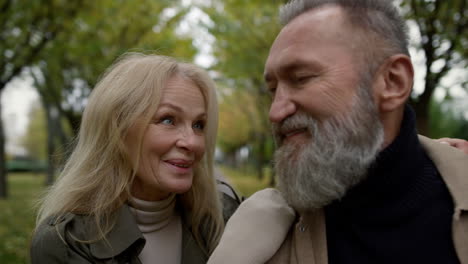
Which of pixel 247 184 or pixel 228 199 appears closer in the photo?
pixel 228 199

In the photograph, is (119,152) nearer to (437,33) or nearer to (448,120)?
(437,33)

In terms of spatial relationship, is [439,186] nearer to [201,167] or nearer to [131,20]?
[201,167]

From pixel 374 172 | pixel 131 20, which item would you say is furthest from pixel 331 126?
pixel 131 20

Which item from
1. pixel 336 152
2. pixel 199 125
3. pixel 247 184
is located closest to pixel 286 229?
pixel 336 152

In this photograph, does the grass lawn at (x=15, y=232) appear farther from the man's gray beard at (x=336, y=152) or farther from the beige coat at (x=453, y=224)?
the man's gray beard at (x=336, y=152)

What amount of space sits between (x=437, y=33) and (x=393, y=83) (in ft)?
14.1

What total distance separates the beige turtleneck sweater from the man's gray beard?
119 centimetres

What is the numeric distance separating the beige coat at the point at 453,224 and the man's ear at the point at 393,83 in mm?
309

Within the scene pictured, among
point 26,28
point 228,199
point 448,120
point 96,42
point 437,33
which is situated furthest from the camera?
point 448,120

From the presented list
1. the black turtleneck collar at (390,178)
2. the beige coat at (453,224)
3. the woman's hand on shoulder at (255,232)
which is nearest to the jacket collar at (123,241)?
the woman's hand on shoulder at (255,232)

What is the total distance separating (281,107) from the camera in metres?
1.71

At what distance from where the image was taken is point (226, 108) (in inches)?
1195

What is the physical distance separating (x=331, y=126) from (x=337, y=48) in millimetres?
315

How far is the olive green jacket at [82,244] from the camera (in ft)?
7.25
